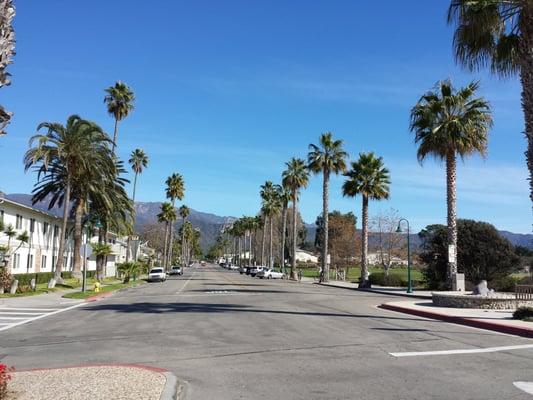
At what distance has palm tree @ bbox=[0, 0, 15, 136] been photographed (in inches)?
289

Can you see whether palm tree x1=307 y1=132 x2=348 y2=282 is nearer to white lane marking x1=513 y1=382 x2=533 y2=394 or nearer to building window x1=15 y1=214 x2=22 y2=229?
building window x1=15 y1=214 x2=22 y2=229

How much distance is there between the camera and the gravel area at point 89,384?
7.09 meters

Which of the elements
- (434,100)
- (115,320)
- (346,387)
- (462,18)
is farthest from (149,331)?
(434,100)

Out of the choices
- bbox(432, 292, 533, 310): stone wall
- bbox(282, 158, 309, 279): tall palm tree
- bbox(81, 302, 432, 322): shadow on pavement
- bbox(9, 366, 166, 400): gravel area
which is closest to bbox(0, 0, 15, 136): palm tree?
bbox(9, 366, 166, 400): gravel area

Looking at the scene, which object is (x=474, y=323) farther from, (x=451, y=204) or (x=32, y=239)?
(x=32, y=239)

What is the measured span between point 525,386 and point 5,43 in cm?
883

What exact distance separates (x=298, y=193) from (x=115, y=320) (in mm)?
59184

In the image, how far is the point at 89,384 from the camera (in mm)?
7738

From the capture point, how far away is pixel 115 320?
18094 mm

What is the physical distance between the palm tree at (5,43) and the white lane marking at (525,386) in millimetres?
8171

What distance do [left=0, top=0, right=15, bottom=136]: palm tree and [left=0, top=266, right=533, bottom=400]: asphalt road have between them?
15.4ft

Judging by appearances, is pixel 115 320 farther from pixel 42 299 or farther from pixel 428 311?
pixel 42 299

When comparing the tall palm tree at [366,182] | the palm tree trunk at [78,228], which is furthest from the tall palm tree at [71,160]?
the tall palm tree at [366,182]

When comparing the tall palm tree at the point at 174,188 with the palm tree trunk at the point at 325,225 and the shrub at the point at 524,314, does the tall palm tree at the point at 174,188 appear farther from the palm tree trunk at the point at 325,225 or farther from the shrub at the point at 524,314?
the shrub at the point at 524,314
